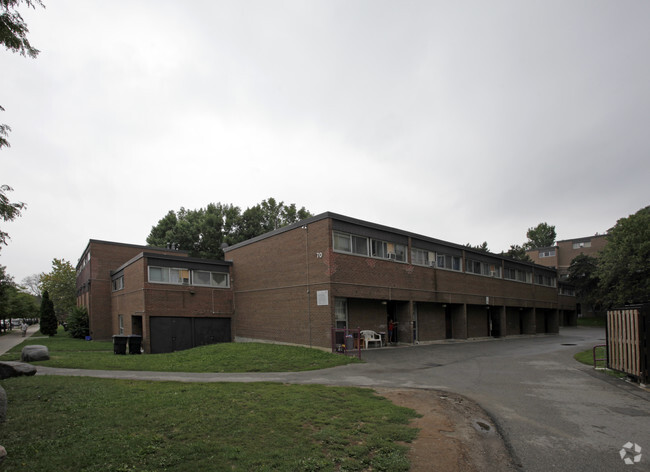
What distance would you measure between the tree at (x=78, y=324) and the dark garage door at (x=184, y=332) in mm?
16246

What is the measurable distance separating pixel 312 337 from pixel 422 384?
29.2 ft

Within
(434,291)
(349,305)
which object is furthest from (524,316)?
(349,305)

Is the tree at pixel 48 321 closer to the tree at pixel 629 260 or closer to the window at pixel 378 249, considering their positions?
the window at pixel 378 249

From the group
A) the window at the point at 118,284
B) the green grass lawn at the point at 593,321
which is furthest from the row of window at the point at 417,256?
the green grass lawn at the point at 593,321

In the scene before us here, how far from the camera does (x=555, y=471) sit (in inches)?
203

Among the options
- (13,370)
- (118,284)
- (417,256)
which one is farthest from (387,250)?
(118,284)

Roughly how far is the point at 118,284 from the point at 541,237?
92.7 m

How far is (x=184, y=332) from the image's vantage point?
24.9 meters

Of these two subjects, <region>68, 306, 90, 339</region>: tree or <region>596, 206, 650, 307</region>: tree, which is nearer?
<region>68, 306, 90, 339</region>: tree

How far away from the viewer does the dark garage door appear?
23719 millimetres

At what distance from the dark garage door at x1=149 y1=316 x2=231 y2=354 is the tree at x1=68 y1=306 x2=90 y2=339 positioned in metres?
16.2

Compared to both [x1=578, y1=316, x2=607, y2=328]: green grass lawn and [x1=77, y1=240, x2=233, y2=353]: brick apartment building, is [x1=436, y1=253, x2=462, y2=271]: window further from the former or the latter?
[x1=578, y1=316, x2=607, y2=328]: green grass lawn

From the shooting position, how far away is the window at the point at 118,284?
99.0 feet

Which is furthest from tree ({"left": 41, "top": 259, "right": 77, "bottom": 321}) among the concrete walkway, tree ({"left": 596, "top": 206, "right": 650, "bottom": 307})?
tree ({"left": 596, "top": 206, "right": 650, "bottom": 307})
